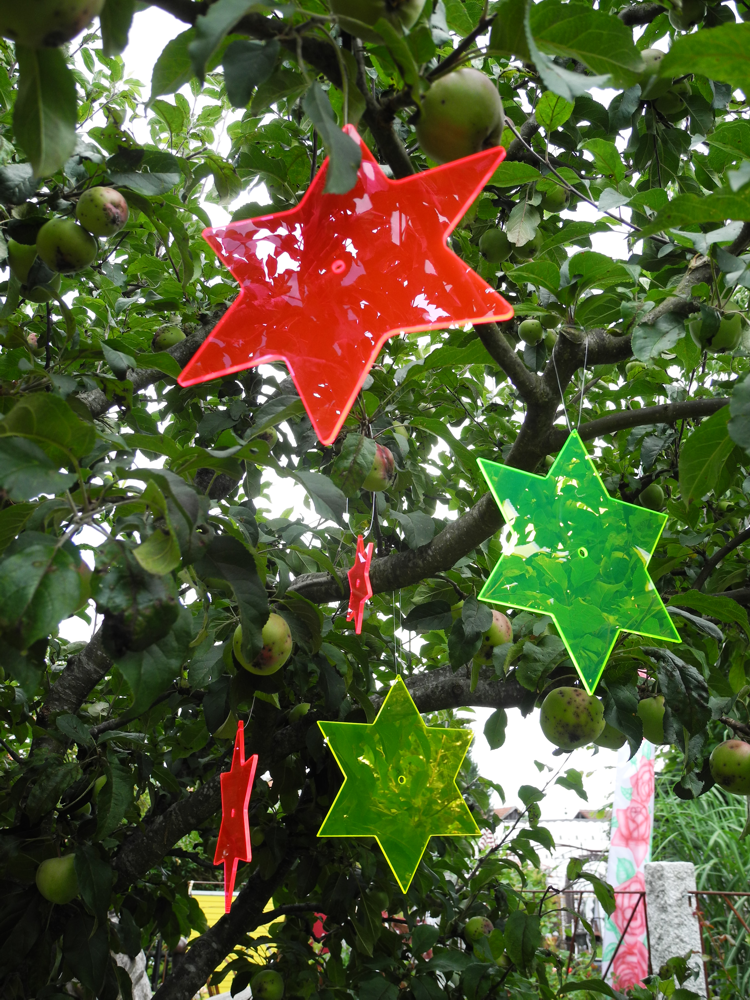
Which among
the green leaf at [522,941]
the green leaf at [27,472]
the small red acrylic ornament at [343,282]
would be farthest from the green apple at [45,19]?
the green leaf at [522,941]

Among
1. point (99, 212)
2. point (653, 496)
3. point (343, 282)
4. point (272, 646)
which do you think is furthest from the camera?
point (653, 496)

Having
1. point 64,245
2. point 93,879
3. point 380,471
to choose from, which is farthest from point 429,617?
point 64,245

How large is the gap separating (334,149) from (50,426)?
467 mm

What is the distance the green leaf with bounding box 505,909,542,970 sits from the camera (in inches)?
72.8

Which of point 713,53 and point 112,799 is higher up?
point 713,53

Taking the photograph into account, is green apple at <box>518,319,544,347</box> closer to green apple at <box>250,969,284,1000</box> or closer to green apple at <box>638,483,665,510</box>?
green apple at <box>638,483,665,510</box>

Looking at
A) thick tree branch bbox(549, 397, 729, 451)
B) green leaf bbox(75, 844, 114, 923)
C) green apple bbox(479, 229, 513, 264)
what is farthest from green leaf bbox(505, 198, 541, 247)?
green leaf bbox(75, 844, 114, 923)

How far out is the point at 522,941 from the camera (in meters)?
1.86

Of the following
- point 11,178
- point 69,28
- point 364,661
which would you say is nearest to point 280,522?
point 364,661

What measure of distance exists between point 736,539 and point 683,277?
67cm

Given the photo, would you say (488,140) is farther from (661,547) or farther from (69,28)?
(661,547)

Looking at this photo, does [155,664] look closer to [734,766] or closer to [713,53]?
[713,53]

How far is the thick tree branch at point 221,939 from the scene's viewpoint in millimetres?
1838

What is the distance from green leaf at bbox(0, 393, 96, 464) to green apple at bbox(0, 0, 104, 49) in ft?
1.19
